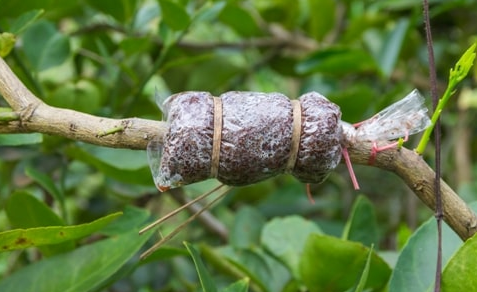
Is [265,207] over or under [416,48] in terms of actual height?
under

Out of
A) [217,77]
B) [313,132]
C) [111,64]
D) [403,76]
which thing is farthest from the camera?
[403,76]

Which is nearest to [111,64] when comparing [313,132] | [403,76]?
[313,132]

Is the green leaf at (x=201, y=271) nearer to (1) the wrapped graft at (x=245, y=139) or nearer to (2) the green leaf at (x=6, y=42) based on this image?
(1) the wrapped graft at (x=245, y=139)

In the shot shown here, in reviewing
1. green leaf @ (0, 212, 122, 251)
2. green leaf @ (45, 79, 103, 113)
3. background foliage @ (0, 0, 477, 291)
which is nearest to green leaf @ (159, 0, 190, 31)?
background foliage @ (0, 0, 477, 291)

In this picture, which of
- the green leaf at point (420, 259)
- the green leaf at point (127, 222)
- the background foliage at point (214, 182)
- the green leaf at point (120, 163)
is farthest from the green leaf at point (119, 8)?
the green leaf at point (420, 259)

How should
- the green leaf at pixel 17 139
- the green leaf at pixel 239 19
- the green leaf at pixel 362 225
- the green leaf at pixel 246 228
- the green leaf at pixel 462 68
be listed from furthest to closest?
the green leaf at pixel 239 19, the green leaf at pixel 246 228, the green leaf at pixel 362 225, the green leaf at pixel 17 139, the green leaf at pixel 462 68

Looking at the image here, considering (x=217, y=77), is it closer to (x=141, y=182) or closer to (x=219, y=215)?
(x=219, y=215)

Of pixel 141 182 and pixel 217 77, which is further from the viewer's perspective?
pixel 217 77

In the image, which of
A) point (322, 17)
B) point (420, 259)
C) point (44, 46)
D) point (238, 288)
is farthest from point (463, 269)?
point (322, 17)
